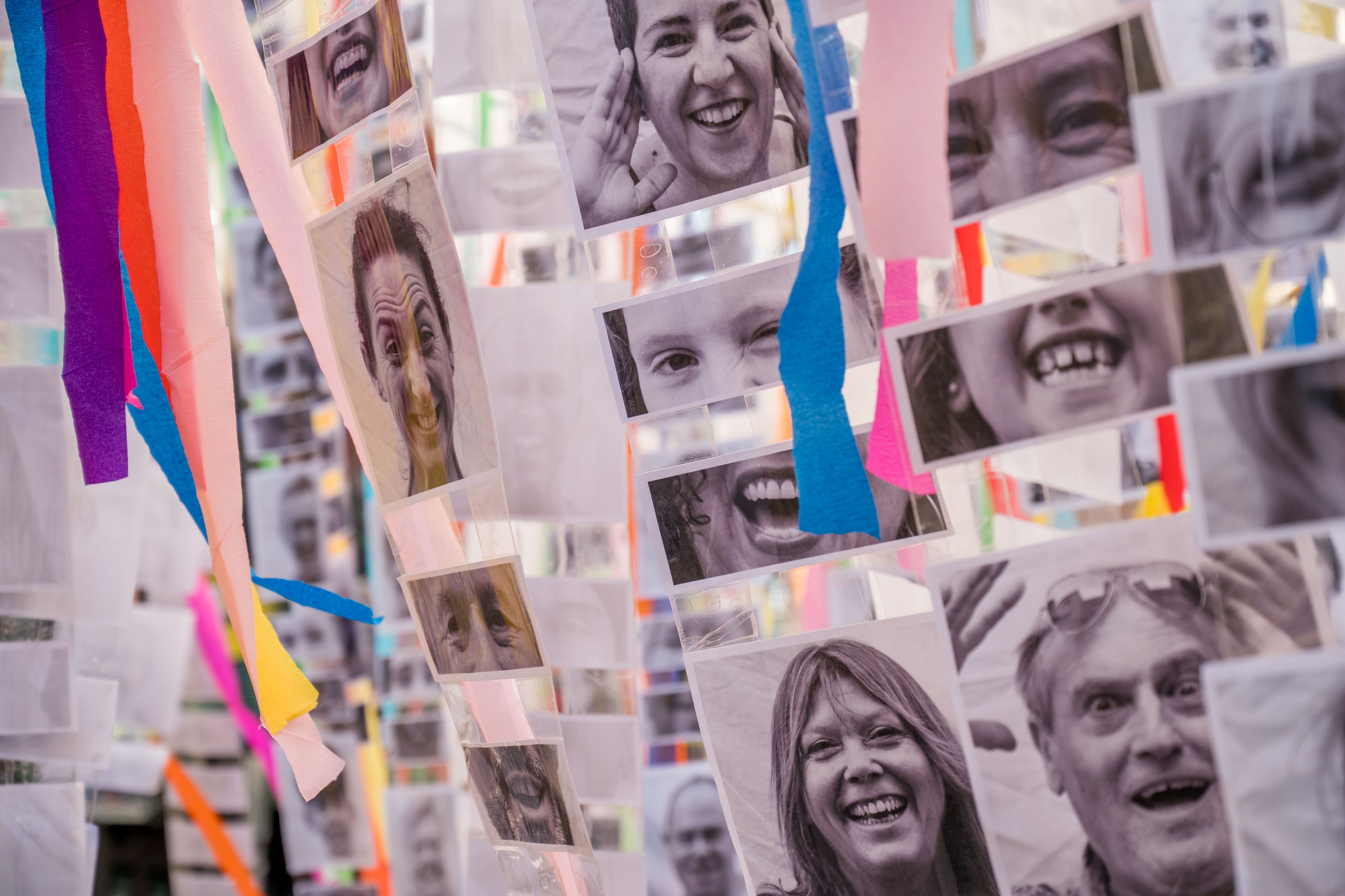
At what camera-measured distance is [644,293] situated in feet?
1.64

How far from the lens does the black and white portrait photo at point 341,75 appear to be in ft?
1.78

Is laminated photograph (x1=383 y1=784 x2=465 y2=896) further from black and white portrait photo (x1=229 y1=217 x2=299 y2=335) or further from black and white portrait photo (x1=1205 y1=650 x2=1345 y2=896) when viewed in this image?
black and white portrait photo (x1=1205 y1=650 x2=1345 y2=896)

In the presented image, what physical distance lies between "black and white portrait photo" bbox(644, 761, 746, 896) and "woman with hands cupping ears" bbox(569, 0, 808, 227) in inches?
30.5

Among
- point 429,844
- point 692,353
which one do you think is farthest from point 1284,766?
point 429,844

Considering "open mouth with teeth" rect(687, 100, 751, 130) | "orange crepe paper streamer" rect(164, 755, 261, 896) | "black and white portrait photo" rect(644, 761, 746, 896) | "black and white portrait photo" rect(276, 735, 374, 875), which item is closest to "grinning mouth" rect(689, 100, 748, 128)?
"open mouth with teeth" rect(687, 100, 751, 130)

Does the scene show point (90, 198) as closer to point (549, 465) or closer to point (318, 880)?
point (549, 465)

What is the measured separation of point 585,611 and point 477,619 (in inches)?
6.8

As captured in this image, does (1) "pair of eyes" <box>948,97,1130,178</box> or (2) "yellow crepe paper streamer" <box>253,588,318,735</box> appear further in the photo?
(2) "yellow crepe paper streamer" <box>253,588,318,735</box>

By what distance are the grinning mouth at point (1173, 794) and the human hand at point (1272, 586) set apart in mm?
69

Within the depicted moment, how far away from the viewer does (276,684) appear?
0.60m

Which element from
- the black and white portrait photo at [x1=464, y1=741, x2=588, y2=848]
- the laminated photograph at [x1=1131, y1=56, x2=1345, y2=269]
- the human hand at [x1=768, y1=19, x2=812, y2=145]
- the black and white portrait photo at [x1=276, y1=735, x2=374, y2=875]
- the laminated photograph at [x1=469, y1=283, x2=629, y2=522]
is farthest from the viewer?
the black and white portrait photo at [x1=276, y1=735, x2=374, y2=875]

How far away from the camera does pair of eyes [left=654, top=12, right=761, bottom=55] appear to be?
18.1 inches

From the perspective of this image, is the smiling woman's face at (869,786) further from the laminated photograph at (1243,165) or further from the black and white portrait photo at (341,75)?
the black and white portrait photo at (341,75)

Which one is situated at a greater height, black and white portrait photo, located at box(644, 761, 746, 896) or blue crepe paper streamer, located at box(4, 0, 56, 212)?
blue crepe paper streamer, located at box(4, 0, 56, 212)
